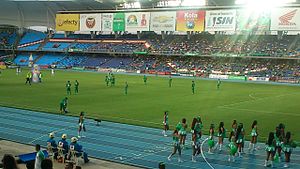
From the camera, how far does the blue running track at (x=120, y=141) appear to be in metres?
15.9

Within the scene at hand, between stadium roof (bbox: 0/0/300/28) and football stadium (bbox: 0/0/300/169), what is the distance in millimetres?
246

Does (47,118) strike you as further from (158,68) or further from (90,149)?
(158,68)

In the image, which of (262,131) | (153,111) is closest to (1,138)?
(153,111)

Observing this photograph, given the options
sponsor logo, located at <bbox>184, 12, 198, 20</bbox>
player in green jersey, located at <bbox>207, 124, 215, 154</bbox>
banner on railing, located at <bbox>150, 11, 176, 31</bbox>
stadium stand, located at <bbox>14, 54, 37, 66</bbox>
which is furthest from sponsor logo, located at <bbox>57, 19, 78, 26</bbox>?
player in green jersey, located at <bbox>207, 124, 215, 154</bbox>

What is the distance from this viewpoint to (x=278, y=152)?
16.1 meters

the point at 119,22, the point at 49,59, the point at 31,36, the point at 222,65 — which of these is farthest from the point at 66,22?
the point at 222,65

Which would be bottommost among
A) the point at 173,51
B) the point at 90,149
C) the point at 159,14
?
the point at 90,149

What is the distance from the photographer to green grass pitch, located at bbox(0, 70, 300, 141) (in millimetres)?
25688

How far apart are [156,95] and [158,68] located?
3323 cm

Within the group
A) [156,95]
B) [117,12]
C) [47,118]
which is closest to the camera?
[47,118]

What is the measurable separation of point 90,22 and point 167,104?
176ft

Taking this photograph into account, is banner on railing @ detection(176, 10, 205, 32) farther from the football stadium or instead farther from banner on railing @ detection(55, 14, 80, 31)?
banner on railing @ detection(55, 14, 80, 31)

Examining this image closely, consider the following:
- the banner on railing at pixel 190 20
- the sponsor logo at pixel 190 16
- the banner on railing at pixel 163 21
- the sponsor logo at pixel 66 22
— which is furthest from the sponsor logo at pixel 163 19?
the sponsor logo at pixel 66 22

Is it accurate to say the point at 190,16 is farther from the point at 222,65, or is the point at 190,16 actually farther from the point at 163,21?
the point at 222,65
